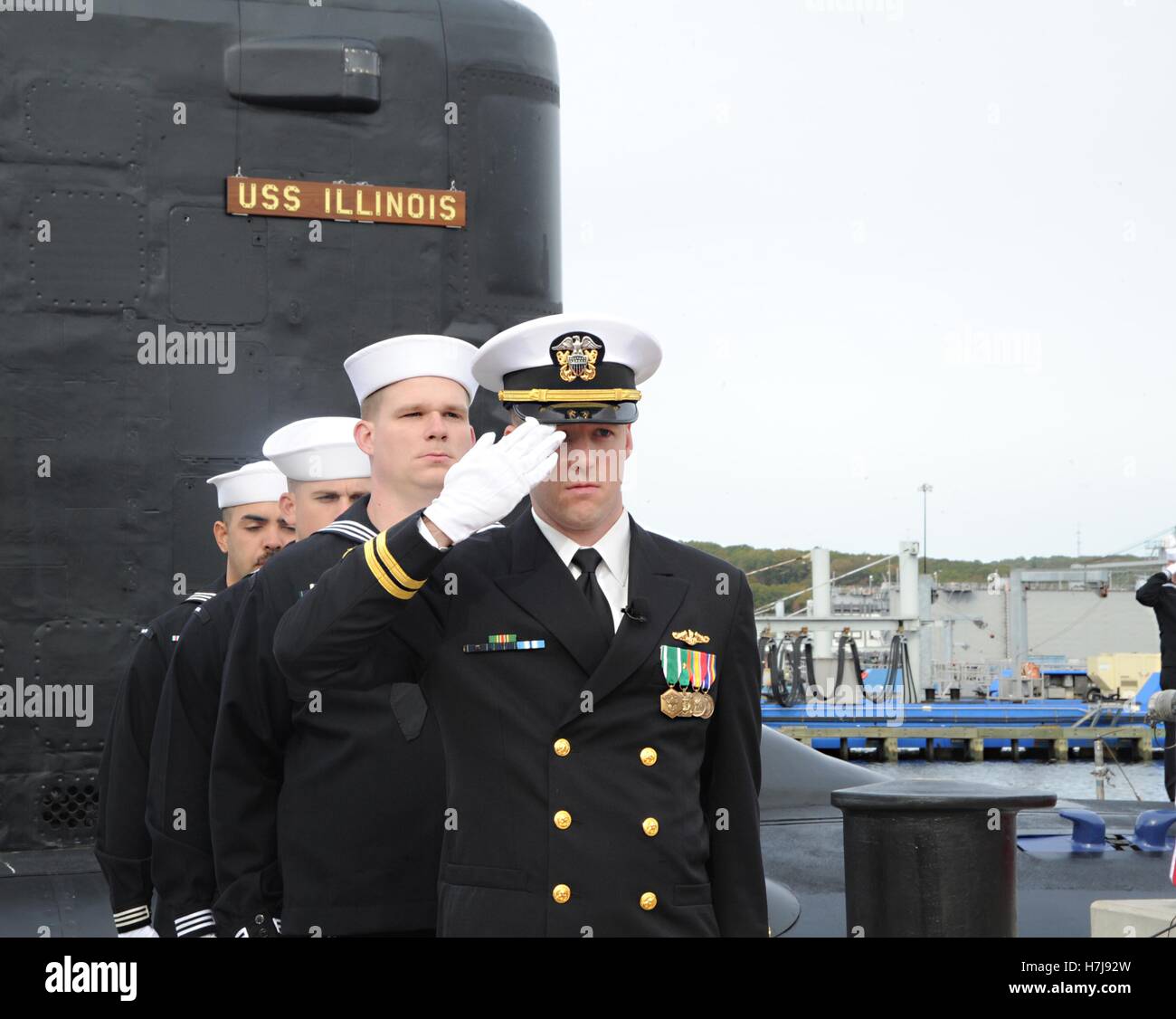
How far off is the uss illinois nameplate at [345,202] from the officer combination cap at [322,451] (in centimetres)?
190

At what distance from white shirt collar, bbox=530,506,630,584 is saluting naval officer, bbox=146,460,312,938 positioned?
46.4 inches

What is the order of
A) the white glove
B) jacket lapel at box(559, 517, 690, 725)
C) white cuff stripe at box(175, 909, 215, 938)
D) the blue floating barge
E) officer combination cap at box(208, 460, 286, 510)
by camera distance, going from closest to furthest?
the white glove → jacket lapel at box(559, 517, 690, 725) → white cuff stripe at box(175, 909, 215, 938) → officer combination cap at box(208, 460, 286, 510) → the blue floating barge

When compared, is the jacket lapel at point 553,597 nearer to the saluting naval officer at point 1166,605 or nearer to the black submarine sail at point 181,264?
the black submarine sail at point 181,264

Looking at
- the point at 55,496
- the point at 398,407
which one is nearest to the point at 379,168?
the point at 55,496

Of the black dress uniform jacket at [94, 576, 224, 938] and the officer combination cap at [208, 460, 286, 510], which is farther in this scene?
the officer combination cap at [208, 460, 286, 510]

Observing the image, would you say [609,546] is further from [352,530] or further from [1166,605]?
[1166,605]

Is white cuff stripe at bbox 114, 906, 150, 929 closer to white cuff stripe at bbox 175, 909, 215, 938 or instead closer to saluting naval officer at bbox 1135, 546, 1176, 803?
white cuff stripe at bbox 175, 909, 215, 938

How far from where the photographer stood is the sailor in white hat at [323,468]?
15.4ft

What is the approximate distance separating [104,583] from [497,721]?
141 inches

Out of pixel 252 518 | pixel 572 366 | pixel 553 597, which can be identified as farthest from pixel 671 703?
pixel 252 518

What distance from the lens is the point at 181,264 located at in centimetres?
629

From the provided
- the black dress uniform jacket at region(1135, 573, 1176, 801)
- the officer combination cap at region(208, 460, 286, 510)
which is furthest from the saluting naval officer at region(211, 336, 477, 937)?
the black dress uniform jacket at region(1135, 573, 1176, 801)

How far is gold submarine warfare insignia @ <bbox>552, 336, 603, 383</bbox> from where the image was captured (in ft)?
10.1
